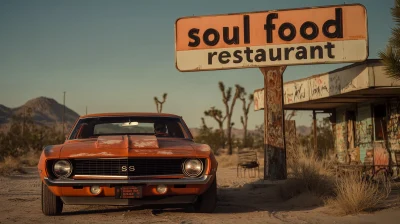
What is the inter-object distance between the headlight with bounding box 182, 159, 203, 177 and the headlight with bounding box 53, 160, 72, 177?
1.48 meters

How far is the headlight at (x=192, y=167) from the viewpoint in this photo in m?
6.61

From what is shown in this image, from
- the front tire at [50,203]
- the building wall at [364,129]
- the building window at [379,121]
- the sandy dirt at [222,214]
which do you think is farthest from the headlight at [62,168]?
the building wall at [364,129]

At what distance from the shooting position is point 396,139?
1558cm

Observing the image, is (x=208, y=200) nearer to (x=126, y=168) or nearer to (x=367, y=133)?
(x=126, y=168)

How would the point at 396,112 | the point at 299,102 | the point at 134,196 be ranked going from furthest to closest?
the point at 299,102 < the point at 396,112 < the point at 134,196

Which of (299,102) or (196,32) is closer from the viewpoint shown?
(196,32)

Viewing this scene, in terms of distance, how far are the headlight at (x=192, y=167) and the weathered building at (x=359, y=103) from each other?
23.6ft

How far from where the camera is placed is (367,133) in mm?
17547

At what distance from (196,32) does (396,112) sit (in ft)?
23.2

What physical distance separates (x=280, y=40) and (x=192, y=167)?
619 cm

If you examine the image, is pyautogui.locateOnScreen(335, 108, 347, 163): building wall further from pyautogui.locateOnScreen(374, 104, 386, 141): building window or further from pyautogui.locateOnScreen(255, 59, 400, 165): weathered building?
pyautogui.locateOnScreen(374, 104, 386, 141): building window

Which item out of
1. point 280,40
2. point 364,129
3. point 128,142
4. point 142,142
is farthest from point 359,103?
point 128,142

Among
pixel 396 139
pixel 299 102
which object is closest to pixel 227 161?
pixel 299 102

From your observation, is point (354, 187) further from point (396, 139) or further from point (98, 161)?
point (396, 139)
